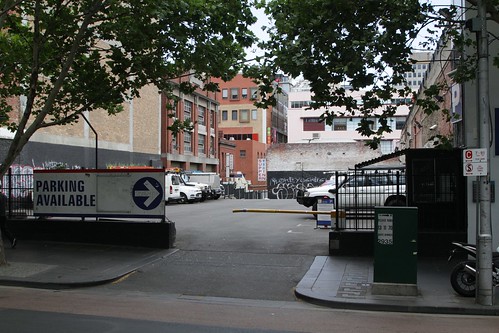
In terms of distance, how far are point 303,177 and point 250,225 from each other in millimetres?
43192

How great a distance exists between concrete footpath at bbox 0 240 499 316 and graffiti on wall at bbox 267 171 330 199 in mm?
46742

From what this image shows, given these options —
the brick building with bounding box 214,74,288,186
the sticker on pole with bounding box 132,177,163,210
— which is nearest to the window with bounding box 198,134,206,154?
the brick building with bounding box 214,74,288,186

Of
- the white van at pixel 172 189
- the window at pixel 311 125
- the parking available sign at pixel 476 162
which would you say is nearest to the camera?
the parking available sign at pixel 476 162

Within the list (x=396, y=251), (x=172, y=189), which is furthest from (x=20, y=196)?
(x=172, y=189)

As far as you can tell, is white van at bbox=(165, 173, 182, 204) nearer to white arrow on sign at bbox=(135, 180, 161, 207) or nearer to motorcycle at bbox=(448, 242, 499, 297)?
white arrow on sign at bbox=(135, 180, 161, 207)

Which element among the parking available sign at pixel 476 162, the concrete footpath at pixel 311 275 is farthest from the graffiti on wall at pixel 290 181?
the parking available sign at pixel 476 162

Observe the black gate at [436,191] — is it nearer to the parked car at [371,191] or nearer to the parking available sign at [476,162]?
the parked car at [371,191]

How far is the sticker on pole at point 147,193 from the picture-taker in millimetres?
12930

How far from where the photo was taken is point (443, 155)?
1170 centimetres


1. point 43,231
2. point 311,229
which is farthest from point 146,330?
point 311,229

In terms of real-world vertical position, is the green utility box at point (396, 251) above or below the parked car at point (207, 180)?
below

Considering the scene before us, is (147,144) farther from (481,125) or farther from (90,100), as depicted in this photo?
(481,125)

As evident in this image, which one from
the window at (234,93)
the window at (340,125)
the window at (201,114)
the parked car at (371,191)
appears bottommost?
the parked car at (371,191)

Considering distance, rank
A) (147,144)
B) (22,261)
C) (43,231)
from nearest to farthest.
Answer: (22,261)
(43,231)
(147,144)
